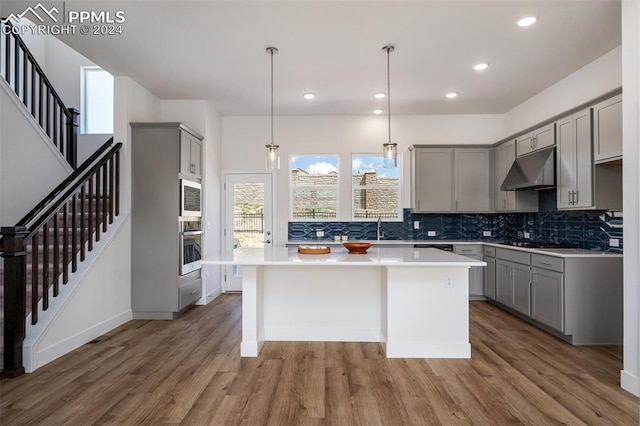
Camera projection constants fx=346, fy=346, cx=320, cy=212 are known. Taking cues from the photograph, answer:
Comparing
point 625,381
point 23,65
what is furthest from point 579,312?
point 23,65

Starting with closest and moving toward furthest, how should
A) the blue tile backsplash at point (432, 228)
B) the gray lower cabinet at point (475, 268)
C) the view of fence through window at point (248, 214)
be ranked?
the gray lower cabinet at point (475, 268), the blue tile backsplash at point (432, 228), the view of fence through window at point (248, 214)

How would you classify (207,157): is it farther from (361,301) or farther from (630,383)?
(630,383)

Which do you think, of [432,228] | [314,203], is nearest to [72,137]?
[314,203]

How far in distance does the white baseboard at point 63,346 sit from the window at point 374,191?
12.1ft

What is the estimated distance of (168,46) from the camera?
3.42 m

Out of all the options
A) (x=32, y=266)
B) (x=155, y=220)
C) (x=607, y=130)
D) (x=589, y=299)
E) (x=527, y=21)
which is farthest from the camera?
(x=155, y=220)

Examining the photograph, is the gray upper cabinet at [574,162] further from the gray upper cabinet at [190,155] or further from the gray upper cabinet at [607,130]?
the gray upper cabinet at [190,155]

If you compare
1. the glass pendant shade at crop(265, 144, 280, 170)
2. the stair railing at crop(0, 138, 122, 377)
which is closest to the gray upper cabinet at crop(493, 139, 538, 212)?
the glass pendant shade at crop(265, 144, 280, 170)

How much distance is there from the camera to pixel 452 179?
214 inches

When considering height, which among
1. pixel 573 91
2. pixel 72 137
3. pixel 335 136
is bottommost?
pixel 72 137

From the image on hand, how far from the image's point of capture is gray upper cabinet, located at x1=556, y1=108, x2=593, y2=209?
351 centimetres

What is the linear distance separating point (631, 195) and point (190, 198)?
4447mm

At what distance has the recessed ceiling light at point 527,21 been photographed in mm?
2908

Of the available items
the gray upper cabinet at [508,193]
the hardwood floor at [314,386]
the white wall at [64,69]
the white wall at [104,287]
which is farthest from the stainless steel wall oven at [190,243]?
the gray upper cabinet at [508,193]
